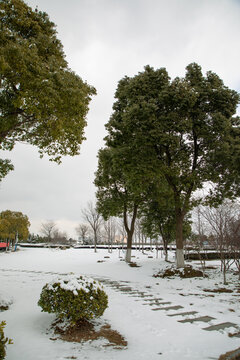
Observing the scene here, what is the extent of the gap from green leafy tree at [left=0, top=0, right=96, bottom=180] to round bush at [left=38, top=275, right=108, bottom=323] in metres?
4.92

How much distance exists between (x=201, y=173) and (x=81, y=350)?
10944mm

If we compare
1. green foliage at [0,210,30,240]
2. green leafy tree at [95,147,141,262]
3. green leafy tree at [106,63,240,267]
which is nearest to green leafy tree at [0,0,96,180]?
green leafy tree at [106,63,240,267]

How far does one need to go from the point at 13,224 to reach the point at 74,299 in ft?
122

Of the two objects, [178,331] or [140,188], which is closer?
[178,331]

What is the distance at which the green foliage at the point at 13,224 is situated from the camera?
36.0 meters

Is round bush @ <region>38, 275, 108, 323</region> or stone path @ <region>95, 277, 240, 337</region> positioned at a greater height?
round bush @ <region>38, 275, 108, 323</region>

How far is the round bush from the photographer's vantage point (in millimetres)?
4113

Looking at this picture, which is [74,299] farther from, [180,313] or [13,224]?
[13,224]

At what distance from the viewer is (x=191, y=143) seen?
1340cm

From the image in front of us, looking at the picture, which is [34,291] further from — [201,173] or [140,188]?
[201,173]

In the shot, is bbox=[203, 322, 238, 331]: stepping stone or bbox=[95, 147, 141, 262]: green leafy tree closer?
bbox=[203, 322, 238, 331]: stepping stone

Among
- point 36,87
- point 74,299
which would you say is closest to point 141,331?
point 74,299

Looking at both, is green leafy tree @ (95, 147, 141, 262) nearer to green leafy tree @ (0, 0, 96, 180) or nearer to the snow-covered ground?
green leafy tree @ (0, 0, 96, 180)

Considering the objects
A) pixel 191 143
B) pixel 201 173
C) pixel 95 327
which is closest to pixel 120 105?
pixel 191 143
